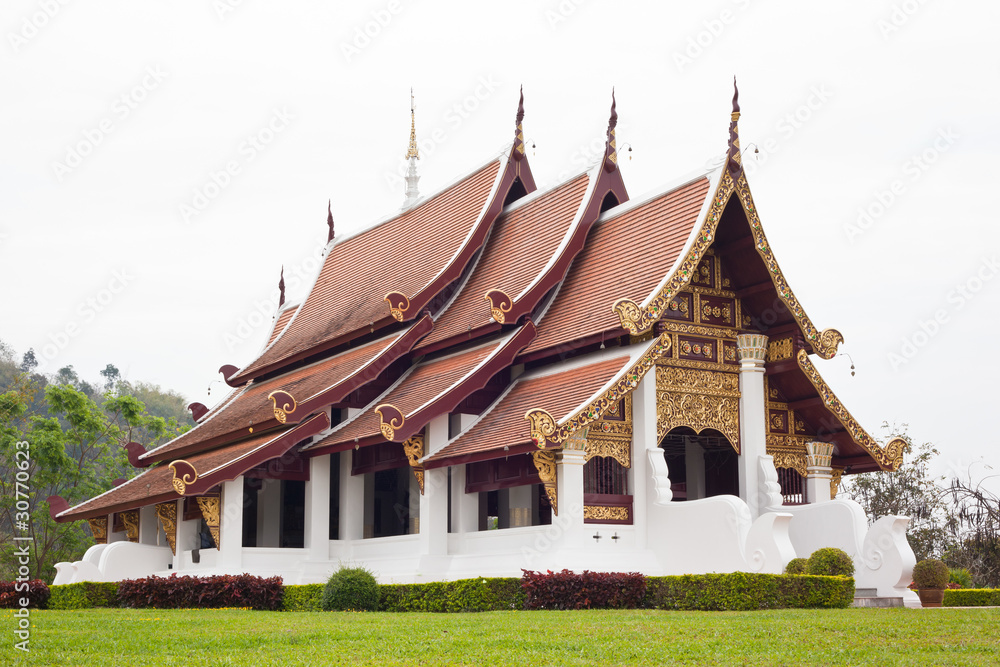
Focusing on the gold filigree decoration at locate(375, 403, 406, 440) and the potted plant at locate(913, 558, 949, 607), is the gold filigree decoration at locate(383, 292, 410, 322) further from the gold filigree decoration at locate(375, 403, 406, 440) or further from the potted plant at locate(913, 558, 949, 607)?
the potted plant at locate(913, 558, 949, 607)

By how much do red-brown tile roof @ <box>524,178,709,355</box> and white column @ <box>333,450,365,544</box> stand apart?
3.77 metres

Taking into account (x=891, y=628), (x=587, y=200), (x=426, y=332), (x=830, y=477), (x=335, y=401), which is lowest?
(x=891, y=628)

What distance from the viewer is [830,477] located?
17.3 m

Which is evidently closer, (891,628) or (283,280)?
(891,628)

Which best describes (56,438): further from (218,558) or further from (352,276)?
(218,558)

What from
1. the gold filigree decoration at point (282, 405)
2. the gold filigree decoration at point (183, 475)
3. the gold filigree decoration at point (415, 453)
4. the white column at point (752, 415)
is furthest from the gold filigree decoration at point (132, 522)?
the white column at point (752, 415)

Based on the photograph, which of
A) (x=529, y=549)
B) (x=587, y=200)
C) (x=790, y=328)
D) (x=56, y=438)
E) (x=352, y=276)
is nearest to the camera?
(x=529, y=549)

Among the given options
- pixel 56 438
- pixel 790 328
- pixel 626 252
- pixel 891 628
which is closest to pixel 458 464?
pixel 626 252

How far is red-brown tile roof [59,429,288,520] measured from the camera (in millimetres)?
18297

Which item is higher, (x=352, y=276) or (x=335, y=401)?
(x=352, y=276)

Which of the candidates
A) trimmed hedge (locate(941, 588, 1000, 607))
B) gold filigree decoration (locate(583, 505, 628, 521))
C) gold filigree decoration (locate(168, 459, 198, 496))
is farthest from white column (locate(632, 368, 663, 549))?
gold filigree decoration (locate(168, 459, 198, 496))

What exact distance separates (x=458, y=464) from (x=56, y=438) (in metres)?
19.0

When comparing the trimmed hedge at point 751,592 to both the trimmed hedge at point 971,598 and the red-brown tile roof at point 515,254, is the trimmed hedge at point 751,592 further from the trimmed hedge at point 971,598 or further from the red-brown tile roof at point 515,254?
the red-brown tile roof at point 515,254

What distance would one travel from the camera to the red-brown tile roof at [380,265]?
66.0ft
